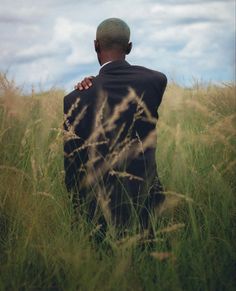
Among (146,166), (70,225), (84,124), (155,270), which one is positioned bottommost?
(155,270)

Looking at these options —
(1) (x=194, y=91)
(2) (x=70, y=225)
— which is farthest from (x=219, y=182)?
(1) (x=194, y=91)

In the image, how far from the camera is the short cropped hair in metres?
3.11

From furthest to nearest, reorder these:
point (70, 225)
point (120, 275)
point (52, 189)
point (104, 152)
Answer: point (52, 189) < point (104, 152) < point (70, 225) < point (120, 275)

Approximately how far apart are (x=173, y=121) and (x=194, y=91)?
1.66 m

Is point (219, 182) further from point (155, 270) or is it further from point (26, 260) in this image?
point (26, 260)

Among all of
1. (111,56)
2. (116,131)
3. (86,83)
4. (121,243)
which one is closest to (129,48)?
(111,56)

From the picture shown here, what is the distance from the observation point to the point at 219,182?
3.18m

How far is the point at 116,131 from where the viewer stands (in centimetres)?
305

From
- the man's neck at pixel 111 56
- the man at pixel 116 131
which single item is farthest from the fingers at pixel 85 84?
the man's neck at pixel 111 56

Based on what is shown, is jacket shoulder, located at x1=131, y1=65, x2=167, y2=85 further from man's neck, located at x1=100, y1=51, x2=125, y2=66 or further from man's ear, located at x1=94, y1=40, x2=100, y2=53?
man's ear, located at x1=94, y1=40, x2=100, y2=53

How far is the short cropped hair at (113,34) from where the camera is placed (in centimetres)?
311

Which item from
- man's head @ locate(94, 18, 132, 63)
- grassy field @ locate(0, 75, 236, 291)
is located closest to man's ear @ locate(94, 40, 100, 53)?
man's head @ locate(94, 18, 132, 63)

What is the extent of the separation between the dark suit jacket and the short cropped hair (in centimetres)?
11

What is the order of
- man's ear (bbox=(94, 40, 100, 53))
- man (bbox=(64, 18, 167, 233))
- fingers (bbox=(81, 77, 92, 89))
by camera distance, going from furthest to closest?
1. man's ear (bbox=(94, 40, 100, 53))
2. fingers (bbox=(81, 77, 92, 89))
3. man (bbox=(64, 18, 167, 233))
